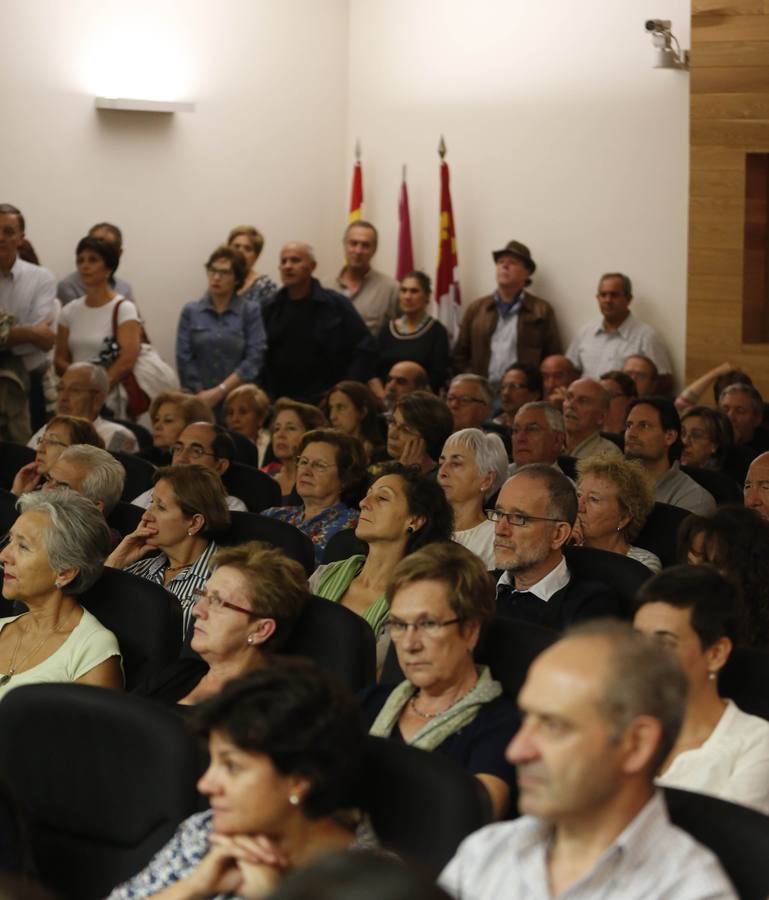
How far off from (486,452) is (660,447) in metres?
1.07

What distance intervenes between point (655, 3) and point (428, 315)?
7.83 feet

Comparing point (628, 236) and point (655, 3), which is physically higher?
point (655, 3)

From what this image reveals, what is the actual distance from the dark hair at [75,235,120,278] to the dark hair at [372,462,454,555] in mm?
4760

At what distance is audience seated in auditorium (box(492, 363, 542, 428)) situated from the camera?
817 cm

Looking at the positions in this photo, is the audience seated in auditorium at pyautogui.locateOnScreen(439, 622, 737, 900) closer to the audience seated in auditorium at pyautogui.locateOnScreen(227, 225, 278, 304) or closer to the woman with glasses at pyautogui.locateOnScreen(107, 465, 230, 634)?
the woman with glasses at pyautogui.locateOnScreen(107, 465, 230, 634)

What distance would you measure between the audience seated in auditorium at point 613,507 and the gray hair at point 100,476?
1587 mm

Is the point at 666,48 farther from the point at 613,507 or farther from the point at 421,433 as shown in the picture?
the point at 613,507

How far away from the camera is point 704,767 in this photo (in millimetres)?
2904

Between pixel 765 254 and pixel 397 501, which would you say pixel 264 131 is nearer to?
pixel 765 254

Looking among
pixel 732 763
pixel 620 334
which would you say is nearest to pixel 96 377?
pixel 620 334

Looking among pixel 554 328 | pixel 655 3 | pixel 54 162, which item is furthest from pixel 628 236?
pixel 54 162

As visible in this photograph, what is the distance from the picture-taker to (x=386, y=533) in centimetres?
447

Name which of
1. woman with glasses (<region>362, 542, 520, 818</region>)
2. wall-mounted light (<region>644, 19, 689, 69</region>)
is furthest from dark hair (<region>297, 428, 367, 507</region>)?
wall-mounted light (<region>644, 19, 689, 69</region>)

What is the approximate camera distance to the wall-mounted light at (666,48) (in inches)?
359
